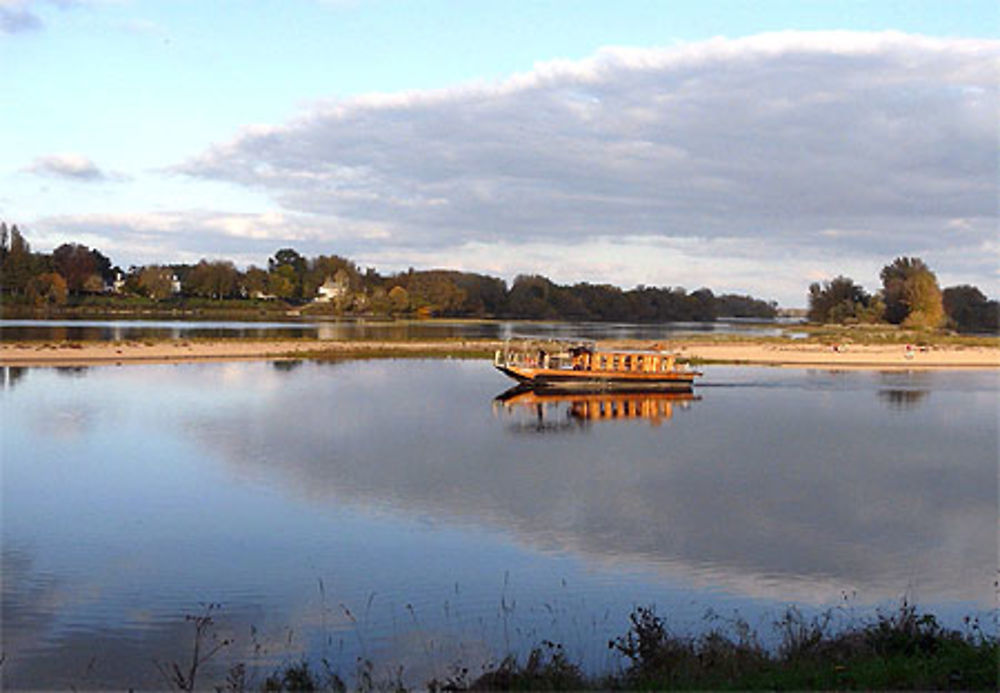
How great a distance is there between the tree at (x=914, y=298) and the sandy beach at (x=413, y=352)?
3915 centimetres

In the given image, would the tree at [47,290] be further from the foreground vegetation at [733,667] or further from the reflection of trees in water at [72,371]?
the foreground vegetation at [733,667]

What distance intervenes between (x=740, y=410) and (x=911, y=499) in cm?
1723

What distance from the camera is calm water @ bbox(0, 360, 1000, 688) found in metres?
11.9

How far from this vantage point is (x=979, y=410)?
128ft

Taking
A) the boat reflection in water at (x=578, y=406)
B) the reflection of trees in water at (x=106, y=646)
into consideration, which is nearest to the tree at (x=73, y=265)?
the boat reflection in water at (x=578, y=406)

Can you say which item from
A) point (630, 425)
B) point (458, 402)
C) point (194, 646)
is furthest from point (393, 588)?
point (458, 402)

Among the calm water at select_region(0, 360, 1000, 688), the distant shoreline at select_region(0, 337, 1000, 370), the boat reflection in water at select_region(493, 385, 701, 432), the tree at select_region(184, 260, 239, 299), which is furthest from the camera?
the tree at select_region(184, 260, 239, 299)

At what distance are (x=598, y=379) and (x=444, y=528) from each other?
91.8ft

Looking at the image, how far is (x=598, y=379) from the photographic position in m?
44.7

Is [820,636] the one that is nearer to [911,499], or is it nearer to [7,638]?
[7,638]

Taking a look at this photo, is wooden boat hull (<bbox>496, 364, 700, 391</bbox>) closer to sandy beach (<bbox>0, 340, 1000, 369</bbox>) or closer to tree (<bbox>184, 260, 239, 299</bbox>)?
sandy beach (<bbox>0, 340, 1000, 369</bbox>)

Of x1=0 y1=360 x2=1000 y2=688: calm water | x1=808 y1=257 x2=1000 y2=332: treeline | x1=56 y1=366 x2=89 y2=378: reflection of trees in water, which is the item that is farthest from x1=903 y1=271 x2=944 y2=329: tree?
x1=56 y1=366 x2=89 y2=378: reflection of trees in water

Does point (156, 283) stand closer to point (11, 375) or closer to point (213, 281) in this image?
point (213, 281)

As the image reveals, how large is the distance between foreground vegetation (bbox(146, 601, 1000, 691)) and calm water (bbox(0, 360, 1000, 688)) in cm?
56
